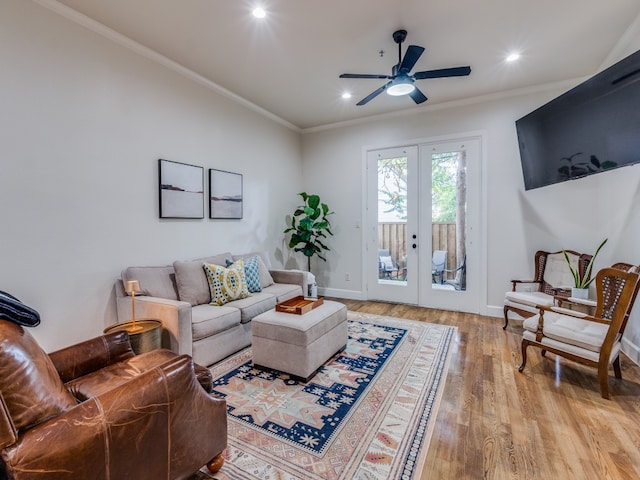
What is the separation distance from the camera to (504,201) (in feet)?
13.2

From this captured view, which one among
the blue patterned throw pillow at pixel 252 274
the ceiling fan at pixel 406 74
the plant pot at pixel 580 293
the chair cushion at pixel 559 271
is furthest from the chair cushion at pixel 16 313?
the chair cushion at pixel 559 271

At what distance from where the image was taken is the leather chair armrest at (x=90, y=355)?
1637mm

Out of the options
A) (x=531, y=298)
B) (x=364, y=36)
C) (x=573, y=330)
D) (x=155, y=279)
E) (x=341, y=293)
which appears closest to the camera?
(x=573, y=330)

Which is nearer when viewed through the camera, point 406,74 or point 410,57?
point 410,57

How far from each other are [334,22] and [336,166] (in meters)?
2.73

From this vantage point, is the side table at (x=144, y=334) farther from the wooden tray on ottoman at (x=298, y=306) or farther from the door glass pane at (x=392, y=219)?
the door glass pane at (x=392, y=219)

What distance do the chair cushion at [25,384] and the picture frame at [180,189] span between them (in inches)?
88.1

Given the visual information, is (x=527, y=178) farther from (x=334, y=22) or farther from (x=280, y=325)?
(x=280, y=325)

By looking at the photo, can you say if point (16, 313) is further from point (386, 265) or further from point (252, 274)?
point (386, 265)

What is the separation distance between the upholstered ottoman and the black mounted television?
2.53 metres

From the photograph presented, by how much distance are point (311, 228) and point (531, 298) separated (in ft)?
9.83

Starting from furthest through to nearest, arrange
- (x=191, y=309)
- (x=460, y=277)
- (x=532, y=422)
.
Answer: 1. (x=460, y=277)
2. (x=191, y=309)
3. (x=532, y=422)

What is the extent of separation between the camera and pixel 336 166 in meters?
5.24

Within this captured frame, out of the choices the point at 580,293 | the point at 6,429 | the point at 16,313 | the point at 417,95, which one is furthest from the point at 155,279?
the point at 580,293
